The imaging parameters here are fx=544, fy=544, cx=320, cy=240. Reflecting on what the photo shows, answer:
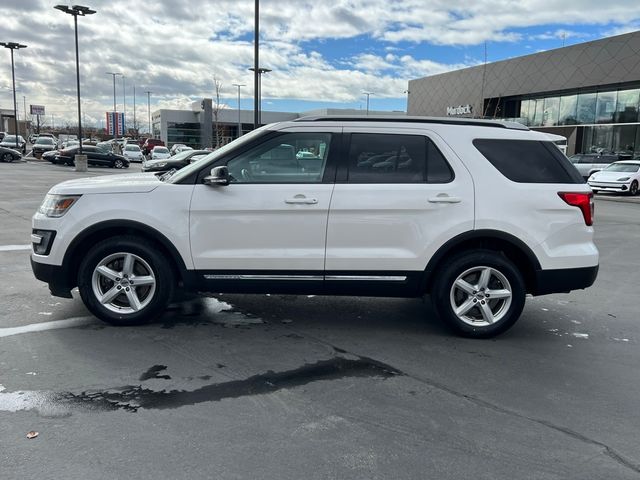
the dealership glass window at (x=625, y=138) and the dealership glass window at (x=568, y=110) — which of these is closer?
the dealership glass window at (x=625, y=138)

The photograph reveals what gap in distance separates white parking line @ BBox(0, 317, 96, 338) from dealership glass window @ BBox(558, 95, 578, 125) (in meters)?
A: 42.9

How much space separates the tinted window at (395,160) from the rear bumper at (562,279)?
123 centimetres

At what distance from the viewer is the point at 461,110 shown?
52375 mm

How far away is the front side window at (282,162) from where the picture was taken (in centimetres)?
482

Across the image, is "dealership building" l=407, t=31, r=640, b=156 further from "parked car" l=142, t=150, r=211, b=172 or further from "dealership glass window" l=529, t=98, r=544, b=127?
"parked car" l=142, t=150, r=211, b=172

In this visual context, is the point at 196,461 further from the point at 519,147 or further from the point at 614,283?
the point at 614,283

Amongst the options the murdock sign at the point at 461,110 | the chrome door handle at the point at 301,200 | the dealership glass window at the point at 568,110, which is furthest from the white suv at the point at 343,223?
the murdock sign at the point at 461,110

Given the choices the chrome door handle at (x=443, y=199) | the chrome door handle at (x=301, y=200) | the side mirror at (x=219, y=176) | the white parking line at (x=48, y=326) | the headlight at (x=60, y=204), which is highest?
the side mirror at (x=219, y=176)

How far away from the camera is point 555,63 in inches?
1661

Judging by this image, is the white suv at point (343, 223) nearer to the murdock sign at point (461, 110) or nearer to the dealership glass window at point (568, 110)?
the dealership glass window at point (568, 110)

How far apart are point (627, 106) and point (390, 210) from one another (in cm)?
3848

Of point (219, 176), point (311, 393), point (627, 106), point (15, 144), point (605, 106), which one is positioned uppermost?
point (605, 106)

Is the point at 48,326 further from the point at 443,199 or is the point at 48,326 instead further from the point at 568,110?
the point at 568,110

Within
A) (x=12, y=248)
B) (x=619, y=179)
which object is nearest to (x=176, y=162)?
(x=12, y=248)
